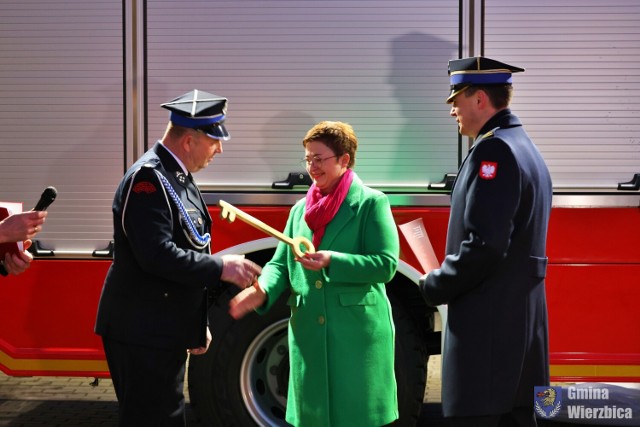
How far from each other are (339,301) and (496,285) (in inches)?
29.7

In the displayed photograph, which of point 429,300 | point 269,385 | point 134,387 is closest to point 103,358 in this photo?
point 269,385

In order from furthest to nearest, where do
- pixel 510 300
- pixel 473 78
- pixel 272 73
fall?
1. pixel 272 73
2. pixel 473 78
3. pixel 510 300

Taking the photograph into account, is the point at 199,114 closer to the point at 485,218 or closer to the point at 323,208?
the point at 323,208

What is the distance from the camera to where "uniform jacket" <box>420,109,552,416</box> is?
307 centimetres

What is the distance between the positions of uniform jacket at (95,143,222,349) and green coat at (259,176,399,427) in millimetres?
419

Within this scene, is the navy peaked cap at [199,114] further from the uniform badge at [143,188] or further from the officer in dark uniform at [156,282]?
the uniform badge at [143,188]

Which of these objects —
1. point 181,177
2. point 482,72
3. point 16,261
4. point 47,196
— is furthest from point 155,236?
point 482,72

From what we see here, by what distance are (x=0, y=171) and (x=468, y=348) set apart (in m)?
2.74

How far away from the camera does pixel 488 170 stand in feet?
10.2

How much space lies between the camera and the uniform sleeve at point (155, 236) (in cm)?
324

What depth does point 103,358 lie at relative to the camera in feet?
15.7

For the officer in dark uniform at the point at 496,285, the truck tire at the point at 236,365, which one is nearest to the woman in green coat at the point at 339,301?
the officer in dark uniform at the point at 496,285

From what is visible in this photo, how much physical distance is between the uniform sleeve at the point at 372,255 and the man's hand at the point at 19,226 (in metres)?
1.12

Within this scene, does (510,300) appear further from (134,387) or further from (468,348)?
(134,387)
